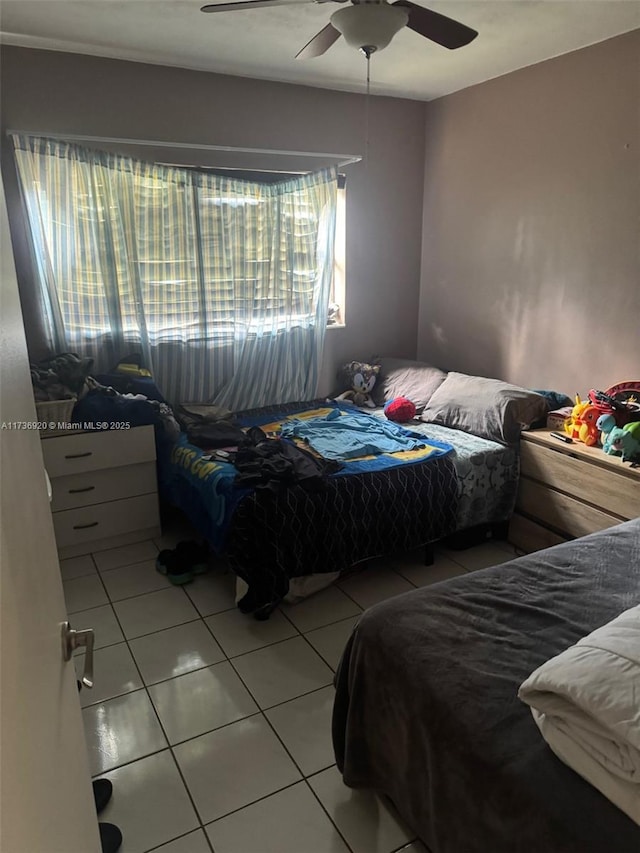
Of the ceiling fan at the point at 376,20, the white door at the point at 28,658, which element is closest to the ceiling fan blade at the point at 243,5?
the ceiling fan at the point at 376,20

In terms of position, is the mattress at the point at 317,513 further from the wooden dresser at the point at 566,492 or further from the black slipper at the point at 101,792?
the black slipper at the point at 101,792

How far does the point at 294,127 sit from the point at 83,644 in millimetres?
3481

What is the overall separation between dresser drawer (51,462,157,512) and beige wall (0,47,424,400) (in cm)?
112

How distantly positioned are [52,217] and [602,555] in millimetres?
3015

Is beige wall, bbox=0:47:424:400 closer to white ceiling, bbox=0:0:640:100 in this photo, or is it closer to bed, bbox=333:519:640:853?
white ceiling, bbox=0:0:640:100

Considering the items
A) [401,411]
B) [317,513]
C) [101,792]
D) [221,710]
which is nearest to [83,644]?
[101,792]

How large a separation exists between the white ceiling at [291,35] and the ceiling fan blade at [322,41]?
19 centimetres

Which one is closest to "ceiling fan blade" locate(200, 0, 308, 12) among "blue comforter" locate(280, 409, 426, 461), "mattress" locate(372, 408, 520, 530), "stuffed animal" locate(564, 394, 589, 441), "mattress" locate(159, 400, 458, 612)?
"mattress" locate(159, 400, 458, 612)

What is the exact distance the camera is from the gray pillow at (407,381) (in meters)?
3.79

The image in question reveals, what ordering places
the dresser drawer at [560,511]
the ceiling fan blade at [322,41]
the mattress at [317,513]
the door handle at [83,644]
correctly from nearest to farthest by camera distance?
1. the door handle at [83,644]
2. the ceiling fan blade at [322,41]
3. the mattress at [317,513]
4. the dresser drawer at [560,511]

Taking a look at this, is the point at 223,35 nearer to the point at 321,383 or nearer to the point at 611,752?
the point at 321,383

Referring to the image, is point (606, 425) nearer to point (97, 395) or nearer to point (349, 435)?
point (349, 435)

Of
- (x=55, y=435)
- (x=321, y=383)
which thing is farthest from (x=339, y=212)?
(x=55, y=435)

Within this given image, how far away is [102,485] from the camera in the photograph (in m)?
3.03
